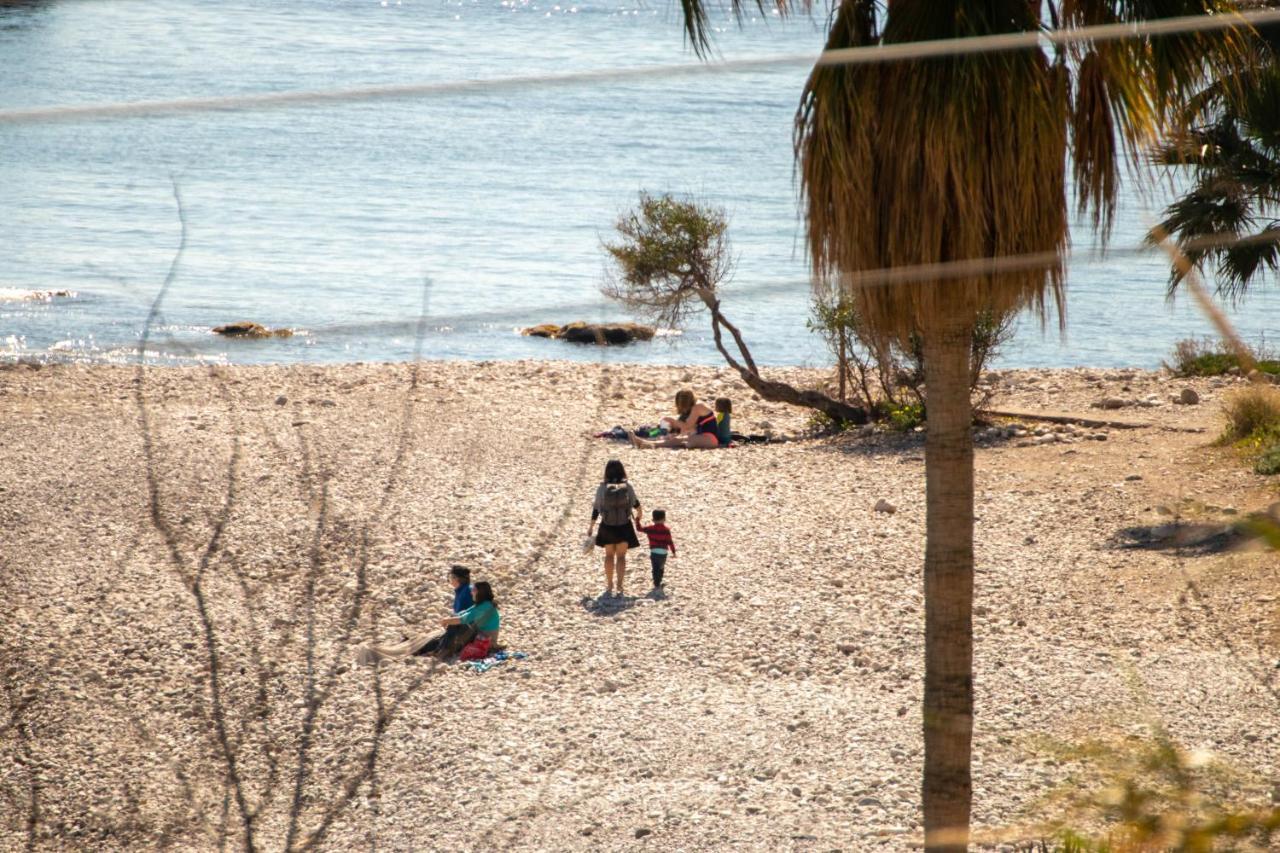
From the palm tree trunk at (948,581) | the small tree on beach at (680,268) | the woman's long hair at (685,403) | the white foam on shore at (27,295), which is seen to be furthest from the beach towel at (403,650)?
the white foam on shore at (27,295)

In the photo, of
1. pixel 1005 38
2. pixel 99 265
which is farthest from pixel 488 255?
pixel 1005 38

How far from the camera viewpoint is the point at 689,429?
56.5ft

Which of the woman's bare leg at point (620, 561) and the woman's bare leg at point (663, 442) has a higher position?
the woman's bare leg at point (620, 561)

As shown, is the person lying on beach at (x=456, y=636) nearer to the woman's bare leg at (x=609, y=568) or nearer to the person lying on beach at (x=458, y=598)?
the person lying on beach at (x=458, y=598)

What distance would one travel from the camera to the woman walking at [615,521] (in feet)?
36.1

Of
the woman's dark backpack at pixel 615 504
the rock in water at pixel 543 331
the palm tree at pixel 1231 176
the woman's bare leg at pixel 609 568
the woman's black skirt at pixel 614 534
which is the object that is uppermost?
the palm tree at pixel 1231 176

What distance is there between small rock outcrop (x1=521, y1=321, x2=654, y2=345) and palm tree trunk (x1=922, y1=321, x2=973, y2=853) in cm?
2669

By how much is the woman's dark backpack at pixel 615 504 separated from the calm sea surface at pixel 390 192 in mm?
2074

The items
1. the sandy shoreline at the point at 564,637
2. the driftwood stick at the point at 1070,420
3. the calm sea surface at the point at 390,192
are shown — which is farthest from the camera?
the calm sea surface at the point at 390,192

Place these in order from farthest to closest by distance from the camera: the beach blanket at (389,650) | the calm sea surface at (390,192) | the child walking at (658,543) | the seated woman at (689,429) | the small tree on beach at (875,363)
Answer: the calm sea surface at (390,192) < the seated woman at (689,429) < the small tree on beach at (875,363) < the child walking at (658,543) < the beach blanket at (389,650)

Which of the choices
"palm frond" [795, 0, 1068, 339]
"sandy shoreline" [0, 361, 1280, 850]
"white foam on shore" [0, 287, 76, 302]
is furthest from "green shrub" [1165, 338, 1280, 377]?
"white foam on shore" [0, 287, 76, 302]

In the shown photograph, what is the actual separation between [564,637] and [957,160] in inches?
264

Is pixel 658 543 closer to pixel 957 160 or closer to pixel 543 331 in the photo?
pixel 957 160

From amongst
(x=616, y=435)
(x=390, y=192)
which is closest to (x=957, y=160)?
(x=616, y=435)
